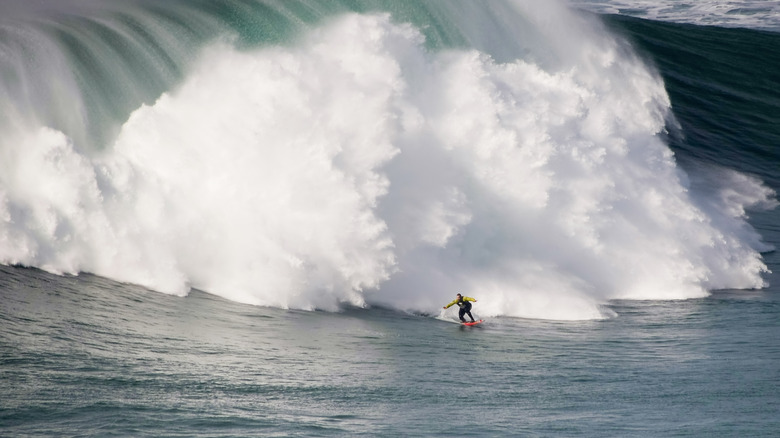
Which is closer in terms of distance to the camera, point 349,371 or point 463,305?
point 349,371

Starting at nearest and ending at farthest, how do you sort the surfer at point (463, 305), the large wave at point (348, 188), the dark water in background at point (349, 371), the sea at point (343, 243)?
1. the dark water in background at point (349, 371)
2. the sea at point (343, 243)
3. the large wave at point (348, 188)
4. the surfer at point (463, 305)

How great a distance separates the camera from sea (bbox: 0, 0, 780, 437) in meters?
9.75

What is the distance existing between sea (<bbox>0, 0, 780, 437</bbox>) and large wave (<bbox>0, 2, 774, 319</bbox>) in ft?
0.14

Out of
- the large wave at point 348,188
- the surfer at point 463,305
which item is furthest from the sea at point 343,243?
the surfer at point 463,305

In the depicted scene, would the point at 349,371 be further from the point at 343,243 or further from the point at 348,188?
the point at 348,188

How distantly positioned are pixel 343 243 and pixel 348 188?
816mm

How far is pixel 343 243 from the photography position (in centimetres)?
1372

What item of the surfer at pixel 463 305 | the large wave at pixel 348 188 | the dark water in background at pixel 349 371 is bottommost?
the dark water in background at pixel 349 371

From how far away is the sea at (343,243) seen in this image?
975cm

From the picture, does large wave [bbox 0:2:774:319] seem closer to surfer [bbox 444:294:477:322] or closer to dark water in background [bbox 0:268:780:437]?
dark water in background [bbox 0:268:780:437]

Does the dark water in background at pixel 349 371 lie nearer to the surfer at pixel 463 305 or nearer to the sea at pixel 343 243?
the sea at pixel 343 243

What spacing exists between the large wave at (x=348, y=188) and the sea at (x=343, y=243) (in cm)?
4

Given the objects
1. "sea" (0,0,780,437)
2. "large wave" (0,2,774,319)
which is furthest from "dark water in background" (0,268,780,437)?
"large wave" (0,2,774,319)

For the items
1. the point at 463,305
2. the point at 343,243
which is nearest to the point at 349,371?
the point at 343,243
